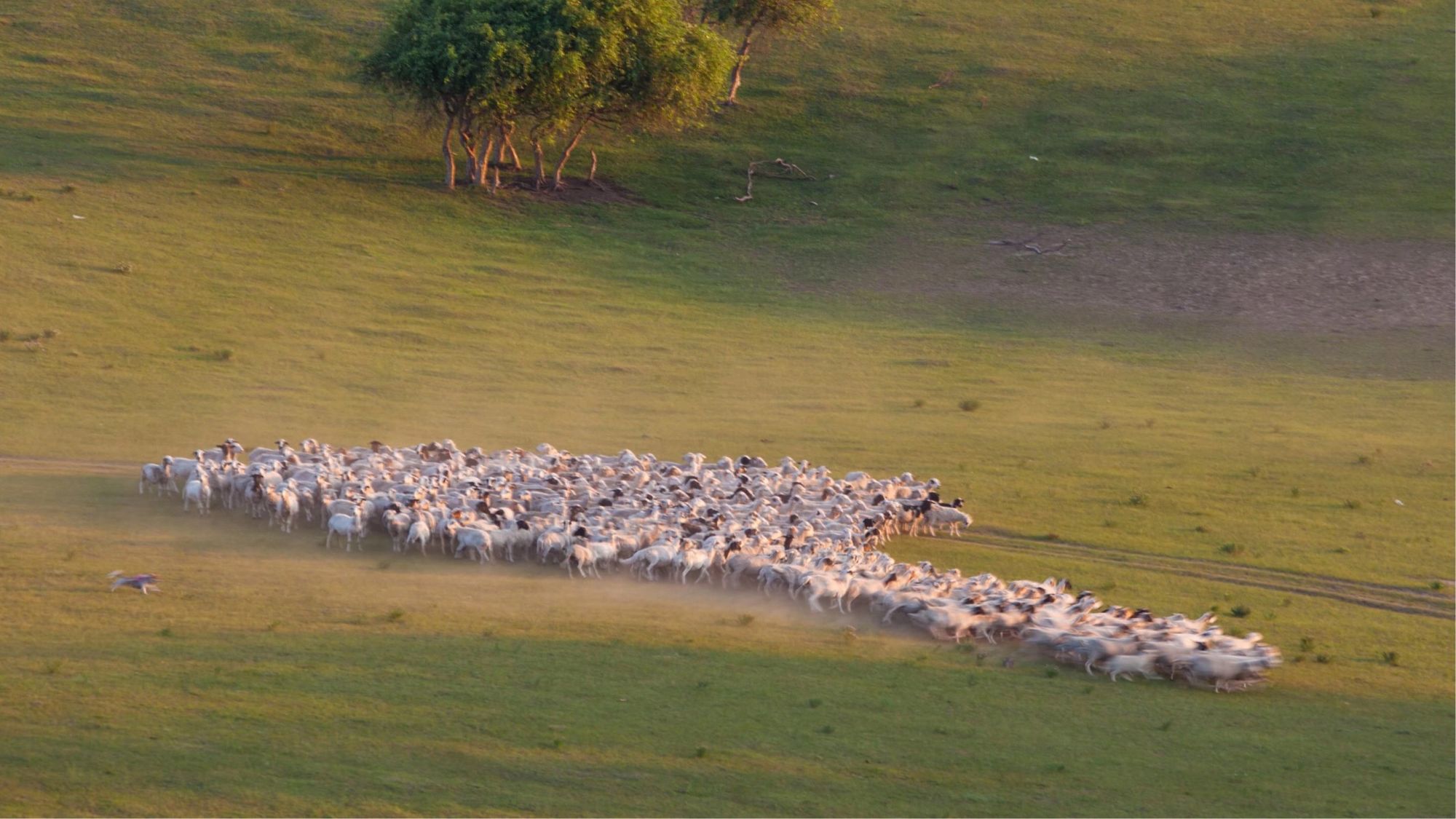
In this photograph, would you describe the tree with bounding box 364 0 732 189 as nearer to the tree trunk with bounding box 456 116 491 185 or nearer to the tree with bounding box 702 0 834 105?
the tree trunk with bounding box 456 116 491 185

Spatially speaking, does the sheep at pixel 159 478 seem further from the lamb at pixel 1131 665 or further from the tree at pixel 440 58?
the tree at pixel 440 58

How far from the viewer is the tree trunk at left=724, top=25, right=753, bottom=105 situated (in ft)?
188

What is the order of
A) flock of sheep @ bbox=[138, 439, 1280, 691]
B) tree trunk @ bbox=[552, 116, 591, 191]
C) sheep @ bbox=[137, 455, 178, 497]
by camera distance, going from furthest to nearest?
1. tree trunk @ bbox=[552, 116, 591, 191]
2. sheep @ bbox=[137, 455, 178, 497]
3. flock of sheep @ bbox=[138, 439, 1280, 691]

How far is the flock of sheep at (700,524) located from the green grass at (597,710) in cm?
38

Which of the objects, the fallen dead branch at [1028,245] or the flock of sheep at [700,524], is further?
the fallen dead branch at [1028,245]

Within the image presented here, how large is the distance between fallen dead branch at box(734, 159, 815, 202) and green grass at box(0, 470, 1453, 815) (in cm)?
3563

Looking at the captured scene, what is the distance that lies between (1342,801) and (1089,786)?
210cm

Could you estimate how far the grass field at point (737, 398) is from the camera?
12.5m

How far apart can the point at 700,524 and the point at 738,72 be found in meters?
42.0

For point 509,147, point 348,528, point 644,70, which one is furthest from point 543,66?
point 348,528

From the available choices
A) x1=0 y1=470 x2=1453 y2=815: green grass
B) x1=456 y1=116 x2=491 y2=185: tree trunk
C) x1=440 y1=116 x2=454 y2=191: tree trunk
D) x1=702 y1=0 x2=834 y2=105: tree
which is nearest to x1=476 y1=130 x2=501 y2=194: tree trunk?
x1=456 y1=116 x2=491 y2=185: tree trunk

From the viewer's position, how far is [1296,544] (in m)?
21.6

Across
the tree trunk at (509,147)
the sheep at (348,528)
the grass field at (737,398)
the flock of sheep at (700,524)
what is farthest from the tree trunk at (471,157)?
the sheep at (348,528)

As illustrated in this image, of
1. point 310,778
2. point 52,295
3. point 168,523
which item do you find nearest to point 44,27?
point 52,295
